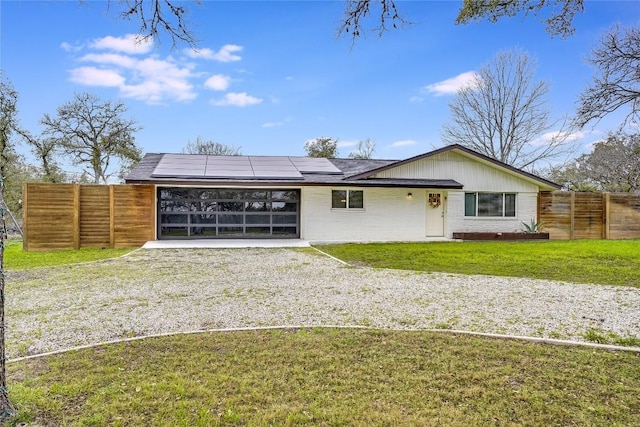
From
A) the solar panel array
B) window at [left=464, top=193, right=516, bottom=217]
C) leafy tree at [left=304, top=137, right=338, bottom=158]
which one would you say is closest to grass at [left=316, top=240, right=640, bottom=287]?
window at [left=464, top=193, right=516, bottom=217]

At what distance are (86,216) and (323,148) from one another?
21.2 m

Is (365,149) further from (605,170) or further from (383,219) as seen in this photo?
(383,219)

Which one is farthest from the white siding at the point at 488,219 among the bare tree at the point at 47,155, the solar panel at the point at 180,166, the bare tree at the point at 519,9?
the bare tree at the point at 47,155

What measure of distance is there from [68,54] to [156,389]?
422 inches

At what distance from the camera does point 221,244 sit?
12.8 meters

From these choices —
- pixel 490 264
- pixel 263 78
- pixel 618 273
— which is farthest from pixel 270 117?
pixel 618 273

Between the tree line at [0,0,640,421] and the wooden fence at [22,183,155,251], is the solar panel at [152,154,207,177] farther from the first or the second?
the tree line at [0,0,640,421]

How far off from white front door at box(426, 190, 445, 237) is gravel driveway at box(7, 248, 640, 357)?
8.13 metres

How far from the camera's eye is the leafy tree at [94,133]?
2292 cm

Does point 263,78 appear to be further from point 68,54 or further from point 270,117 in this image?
point 270,117

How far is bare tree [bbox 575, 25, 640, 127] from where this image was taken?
652 cm

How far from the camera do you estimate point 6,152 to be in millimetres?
18891

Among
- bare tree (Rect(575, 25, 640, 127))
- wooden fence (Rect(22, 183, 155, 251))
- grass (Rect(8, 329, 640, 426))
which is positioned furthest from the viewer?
wooden fence (Rect(22, 183, 155, 251))

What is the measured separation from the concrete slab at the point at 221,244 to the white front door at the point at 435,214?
5.27 metres
